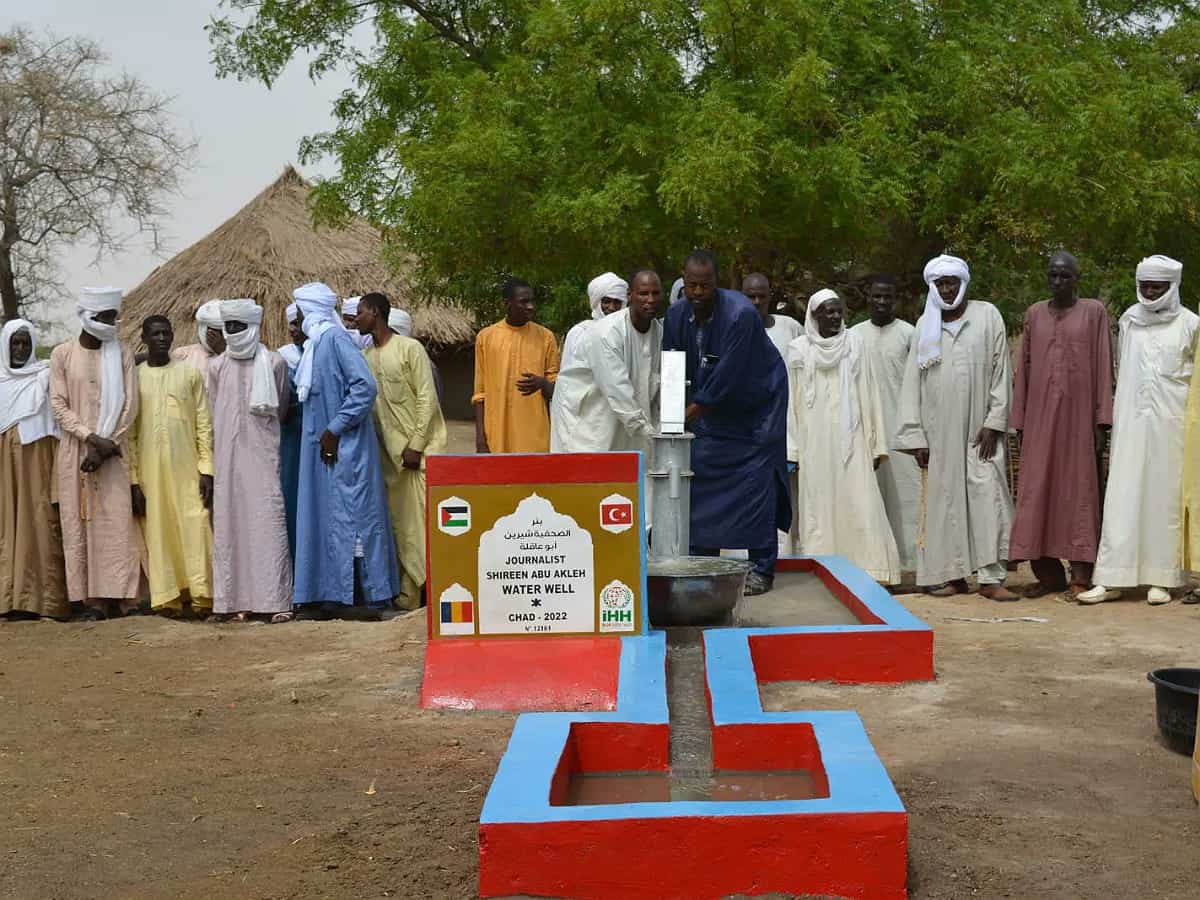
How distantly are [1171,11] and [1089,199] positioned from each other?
177 inches

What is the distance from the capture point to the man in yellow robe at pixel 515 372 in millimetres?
9164

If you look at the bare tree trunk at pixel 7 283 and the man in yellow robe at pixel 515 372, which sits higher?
the bare tree trunk at pixel 7 283

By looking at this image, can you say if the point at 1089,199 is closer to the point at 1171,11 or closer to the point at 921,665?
the point at 1171,11

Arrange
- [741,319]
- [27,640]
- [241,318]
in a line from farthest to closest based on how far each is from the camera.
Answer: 1. [241,318]
2. [27,640]
3. [741,319]

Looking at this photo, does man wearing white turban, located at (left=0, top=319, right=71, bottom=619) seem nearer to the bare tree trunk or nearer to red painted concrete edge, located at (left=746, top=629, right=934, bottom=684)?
red painted concrete edge, located at (left=746, top=629, right=934, bottom=684)

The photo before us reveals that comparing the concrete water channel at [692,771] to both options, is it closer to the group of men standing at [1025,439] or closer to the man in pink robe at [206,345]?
the group of men standing at [1025,439]

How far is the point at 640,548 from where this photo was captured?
609 cm

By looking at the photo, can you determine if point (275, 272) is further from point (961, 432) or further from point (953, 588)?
point (953, 588)

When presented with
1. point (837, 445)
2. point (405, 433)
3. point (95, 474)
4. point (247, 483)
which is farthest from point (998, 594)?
point (95, 474)

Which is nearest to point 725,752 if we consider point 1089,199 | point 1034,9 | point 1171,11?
point 1089,199

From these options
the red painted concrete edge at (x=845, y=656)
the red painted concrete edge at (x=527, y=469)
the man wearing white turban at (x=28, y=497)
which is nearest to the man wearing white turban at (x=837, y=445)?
the red painted concrete edge at (x=845, y=656)

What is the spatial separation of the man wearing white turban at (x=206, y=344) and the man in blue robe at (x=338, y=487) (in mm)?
689

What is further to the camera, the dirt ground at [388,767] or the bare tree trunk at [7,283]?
the bare tree trunk at [7,283]

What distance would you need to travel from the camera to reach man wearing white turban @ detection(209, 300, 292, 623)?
28.0 ft
